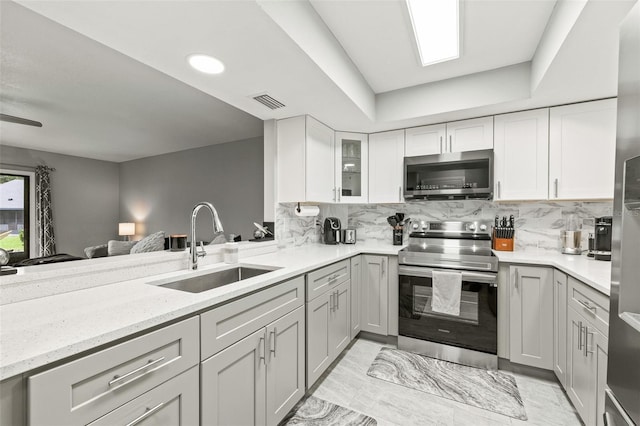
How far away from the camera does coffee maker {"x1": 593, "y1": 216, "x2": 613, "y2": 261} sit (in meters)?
1.98

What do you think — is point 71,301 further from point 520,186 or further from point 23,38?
point 520,186

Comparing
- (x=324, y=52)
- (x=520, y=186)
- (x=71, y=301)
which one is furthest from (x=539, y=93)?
(x=71, y=301)

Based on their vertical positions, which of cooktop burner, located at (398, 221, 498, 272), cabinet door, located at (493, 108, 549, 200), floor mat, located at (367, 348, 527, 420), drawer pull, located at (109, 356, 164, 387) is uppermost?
cabinet door, located at (493, 108, 549, 200)

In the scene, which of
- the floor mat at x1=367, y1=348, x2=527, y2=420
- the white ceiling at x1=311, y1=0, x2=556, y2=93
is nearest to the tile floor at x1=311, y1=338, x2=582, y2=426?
the floor mat at x1=367, y1=348, x2=527, y2=420

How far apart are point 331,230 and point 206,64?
→ 1979mm

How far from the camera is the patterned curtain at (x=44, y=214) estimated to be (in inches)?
57.5

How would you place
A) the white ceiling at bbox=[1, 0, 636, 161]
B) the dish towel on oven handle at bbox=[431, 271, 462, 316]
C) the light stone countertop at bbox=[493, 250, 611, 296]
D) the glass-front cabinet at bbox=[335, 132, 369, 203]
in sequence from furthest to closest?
the glass-front cabinet at bbox=[335, 132, 369, 203], the dish towel on oven handle at bbox=[431, 271, 462, 316], the light stone countertop at bbox=[493, 250, 611, 296], the white ceiling at bbox=[1, 0, 636, 161]

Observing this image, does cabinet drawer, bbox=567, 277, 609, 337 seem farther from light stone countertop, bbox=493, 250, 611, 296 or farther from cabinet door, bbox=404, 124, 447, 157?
cabinet door, bbox=404, 124, 447, 157

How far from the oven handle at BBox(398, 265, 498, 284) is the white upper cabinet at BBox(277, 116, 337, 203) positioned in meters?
1.04

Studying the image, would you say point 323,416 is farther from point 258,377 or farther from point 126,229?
point 126,229

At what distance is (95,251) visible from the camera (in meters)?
1.63

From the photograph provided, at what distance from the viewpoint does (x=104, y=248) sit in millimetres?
1716

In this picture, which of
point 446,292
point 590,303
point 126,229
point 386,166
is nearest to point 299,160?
point 386,166

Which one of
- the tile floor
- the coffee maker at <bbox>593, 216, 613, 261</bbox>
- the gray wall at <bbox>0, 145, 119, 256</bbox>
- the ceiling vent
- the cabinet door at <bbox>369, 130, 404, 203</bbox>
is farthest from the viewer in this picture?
the cabinet door at <bbox>369, 130, 404, 203</bbox>
